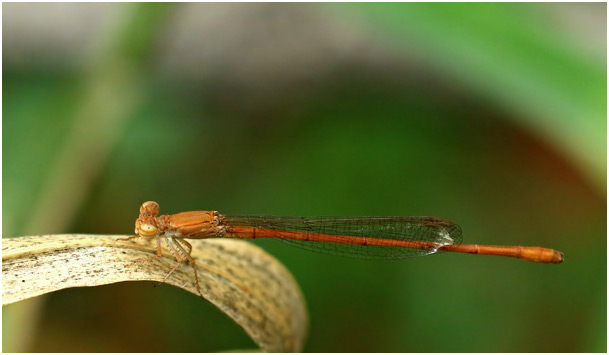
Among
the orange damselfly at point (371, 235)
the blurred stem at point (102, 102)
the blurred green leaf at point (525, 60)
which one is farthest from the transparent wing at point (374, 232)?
the blurred stem at point (102, 102)

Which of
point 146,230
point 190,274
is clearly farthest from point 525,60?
point 146,230

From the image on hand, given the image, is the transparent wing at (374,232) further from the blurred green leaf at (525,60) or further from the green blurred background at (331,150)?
the blurred green leaf at (525,60)

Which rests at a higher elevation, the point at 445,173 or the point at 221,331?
the point at 445,173

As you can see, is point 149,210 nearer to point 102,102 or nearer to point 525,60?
point 102,102

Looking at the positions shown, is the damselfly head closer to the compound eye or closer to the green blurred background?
the compound eye

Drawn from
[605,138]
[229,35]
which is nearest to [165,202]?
[229,35]

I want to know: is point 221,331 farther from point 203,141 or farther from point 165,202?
point 203,141
